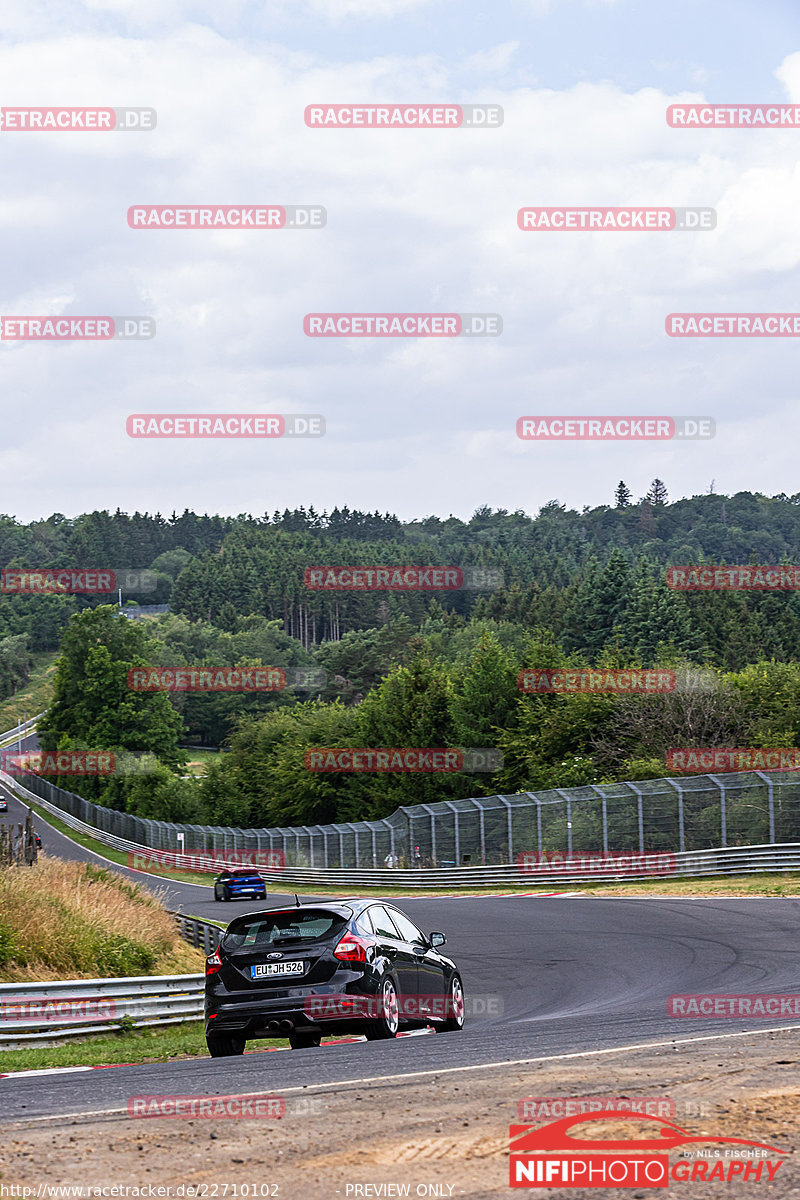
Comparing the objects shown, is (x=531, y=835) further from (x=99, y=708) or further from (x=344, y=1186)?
(x=99, y=708)

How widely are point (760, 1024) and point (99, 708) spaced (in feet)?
356

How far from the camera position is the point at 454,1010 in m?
12.8

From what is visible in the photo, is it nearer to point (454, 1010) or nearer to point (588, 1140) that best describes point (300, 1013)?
point (454, 1010)

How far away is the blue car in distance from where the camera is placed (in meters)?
42.2

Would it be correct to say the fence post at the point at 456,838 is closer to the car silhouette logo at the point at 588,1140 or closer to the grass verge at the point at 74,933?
the grass verge at the point at 74,933

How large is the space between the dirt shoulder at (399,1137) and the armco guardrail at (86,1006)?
5.79 metres

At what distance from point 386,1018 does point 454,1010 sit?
185 cm

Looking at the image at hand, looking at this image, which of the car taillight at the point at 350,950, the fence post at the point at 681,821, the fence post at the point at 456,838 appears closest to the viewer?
the car taillight at the point at 350,950

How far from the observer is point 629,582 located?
10550cm

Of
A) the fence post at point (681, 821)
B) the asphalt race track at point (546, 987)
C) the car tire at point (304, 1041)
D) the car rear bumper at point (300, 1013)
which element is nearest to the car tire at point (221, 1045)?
the car rear bumper at point (300, 1013)

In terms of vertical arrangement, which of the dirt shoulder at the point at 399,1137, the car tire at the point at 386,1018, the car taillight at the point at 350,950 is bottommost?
the car tire at the point at 386,1018

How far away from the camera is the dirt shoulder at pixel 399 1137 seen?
5.31m

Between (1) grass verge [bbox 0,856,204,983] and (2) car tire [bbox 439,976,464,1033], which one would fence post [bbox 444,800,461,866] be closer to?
(1) grass verge [bbox 0,856,204,983]

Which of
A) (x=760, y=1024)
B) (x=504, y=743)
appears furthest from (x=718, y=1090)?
(x=504, y=743)
